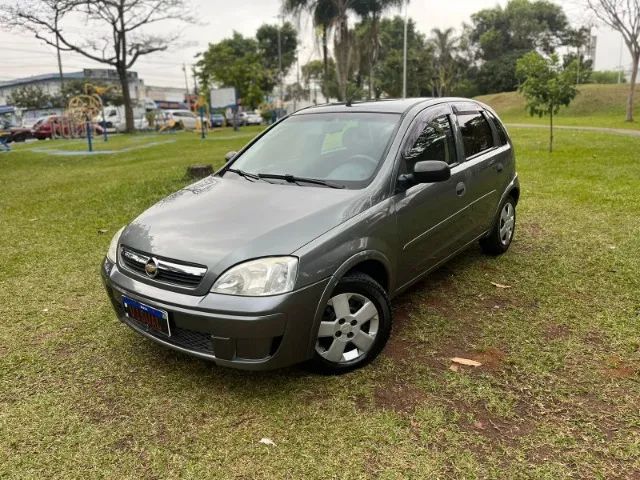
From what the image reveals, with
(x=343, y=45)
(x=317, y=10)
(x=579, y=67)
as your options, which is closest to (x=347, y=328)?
(x=579, y=67)

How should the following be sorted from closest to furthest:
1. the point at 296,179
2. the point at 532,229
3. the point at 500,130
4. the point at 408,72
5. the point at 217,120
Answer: the point at 296,179, the point at 500,130, the point at 532,229, the point at 217,120, the point at 408,72

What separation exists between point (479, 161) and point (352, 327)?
7.02 ft

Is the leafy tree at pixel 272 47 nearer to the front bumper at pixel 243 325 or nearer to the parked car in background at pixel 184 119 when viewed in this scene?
the parked car in background at pixel 184 119

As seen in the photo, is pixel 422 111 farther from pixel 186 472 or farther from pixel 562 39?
pixel 562 39

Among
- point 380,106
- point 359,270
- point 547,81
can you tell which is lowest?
point 359,270

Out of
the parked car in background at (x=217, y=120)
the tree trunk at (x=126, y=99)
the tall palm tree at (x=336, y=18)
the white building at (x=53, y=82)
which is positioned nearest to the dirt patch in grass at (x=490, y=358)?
the tall palm tree at (x=336, y=18)

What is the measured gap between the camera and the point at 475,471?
Answer: 2.33m

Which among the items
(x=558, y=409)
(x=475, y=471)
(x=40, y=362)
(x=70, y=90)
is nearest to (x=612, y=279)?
(x=558, y=409)

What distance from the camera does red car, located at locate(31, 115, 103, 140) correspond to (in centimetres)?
2669

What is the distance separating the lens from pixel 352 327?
302cm

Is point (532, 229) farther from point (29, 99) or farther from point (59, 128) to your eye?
point (29, 99)

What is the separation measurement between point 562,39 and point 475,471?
214 ft

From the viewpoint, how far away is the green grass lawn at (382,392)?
241 cm

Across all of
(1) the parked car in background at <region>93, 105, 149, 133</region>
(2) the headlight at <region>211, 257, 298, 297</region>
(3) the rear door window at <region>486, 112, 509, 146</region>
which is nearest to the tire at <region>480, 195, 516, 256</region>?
(3) the rear door window at <region>486, 112, 509, 146</region>
